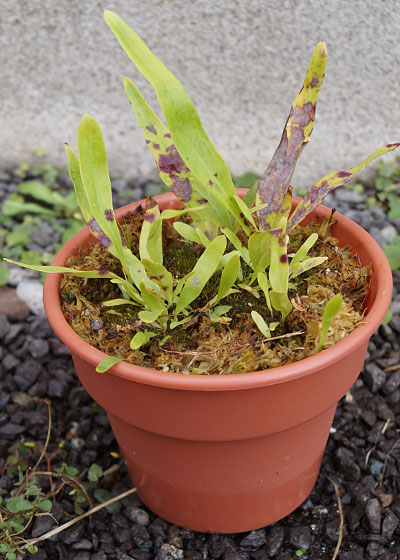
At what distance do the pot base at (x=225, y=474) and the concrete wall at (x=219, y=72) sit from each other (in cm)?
126

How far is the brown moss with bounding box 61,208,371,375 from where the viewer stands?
947 millimetres

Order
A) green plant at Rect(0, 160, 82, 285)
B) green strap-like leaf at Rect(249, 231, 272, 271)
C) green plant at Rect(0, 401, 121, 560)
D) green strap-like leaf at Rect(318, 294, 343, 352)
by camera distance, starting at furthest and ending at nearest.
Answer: green plant at Rect(0, 160, 82, 285)
green plant at Rect(0, 401, 121, 560)
green strap-like leaf at Rect(249, 231, 272, 271)
green strap-like leaf at Rect(318, 294, 343, 352)

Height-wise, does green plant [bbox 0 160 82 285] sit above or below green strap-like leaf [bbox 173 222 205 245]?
below

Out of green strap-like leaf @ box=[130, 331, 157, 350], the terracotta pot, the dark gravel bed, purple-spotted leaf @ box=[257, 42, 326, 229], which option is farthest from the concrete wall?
green strap-like leaf @ box=[130, 331, 157, 350]

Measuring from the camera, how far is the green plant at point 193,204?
92cm

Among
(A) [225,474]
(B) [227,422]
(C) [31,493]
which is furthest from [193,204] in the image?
(C) [31,493]

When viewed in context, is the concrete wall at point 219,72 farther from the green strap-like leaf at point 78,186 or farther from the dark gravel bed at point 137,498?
the green strap-like leaf at point 78,186

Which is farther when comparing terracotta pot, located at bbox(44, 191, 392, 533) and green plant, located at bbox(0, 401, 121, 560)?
green plant, located at bbox(0, 401, 121, 560)

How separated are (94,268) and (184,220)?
0.23 meters

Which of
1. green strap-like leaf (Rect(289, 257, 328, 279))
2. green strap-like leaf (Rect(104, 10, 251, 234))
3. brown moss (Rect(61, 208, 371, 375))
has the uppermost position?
green strap-like leaf (Rect(104, 10, 251, 234))

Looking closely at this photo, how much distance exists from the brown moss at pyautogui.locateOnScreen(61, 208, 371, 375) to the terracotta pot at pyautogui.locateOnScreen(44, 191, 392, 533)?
3 centimetres

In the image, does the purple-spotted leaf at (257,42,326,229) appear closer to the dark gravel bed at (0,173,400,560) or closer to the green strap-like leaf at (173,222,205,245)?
the green strap-like leaf at (173,222,205,245)

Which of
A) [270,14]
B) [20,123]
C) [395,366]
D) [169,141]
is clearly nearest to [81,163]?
[169,141]

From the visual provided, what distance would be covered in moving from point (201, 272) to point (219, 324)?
0.36 ft
